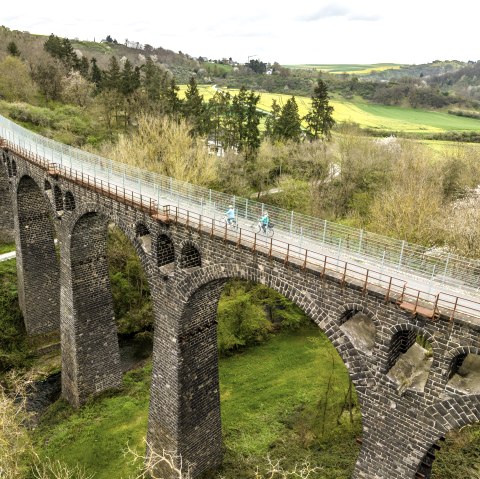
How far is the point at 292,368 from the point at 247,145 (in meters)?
34.0

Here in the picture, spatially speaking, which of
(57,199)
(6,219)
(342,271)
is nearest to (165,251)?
(342,271)

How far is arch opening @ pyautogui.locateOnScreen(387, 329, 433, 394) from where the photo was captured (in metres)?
14.6

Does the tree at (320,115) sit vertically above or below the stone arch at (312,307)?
above

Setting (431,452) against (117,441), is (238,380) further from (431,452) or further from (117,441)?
(431,452)

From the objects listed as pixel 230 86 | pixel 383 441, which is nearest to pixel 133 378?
pixel 383 441

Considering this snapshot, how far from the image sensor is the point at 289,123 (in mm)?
58875

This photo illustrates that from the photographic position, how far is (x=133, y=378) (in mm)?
32375

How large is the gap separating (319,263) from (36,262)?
26866 mm

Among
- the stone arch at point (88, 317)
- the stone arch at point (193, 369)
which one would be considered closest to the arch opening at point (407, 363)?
the stone arch at point (193, 369)

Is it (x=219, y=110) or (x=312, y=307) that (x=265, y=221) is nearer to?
(x=312, y=307)

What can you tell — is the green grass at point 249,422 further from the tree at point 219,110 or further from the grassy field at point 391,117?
the grassy field at point 391,117

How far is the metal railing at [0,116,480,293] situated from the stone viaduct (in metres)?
1.89

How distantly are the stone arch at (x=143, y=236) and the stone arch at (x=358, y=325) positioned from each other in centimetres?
1040

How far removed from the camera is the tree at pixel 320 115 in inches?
2351
